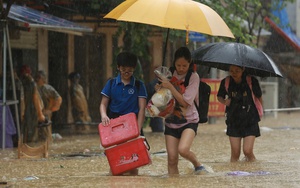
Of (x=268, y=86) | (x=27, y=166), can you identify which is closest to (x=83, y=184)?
(x=27, y=166)

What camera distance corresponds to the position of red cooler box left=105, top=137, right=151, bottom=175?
9141 millimetres

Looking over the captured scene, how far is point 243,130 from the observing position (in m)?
11.4

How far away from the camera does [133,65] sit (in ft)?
30.7

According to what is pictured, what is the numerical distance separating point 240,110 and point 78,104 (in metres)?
12.0

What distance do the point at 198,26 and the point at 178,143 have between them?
1.34 m

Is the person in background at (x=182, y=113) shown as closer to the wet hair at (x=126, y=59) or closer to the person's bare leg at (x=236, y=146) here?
the wet hair at (x=126, y=59)

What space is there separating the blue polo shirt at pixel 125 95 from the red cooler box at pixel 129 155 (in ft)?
1.36

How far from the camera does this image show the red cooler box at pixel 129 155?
9.14 m

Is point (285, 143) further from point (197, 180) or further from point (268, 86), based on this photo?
point (268, 86)

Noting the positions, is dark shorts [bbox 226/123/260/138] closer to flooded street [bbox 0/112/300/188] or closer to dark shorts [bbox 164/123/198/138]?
flooded street [bbox 0/112/300/188]

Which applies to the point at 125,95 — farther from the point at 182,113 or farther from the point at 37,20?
the point at 37,20

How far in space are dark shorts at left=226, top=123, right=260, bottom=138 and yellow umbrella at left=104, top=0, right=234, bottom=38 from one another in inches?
83.4

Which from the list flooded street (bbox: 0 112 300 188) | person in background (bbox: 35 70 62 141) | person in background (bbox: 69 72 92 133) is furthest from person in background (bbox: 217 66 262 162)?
person in background (bbox: 69 72 92 133)

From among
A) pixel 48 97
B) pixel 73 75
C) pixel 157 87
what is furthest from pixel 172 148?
pixel 73 75
